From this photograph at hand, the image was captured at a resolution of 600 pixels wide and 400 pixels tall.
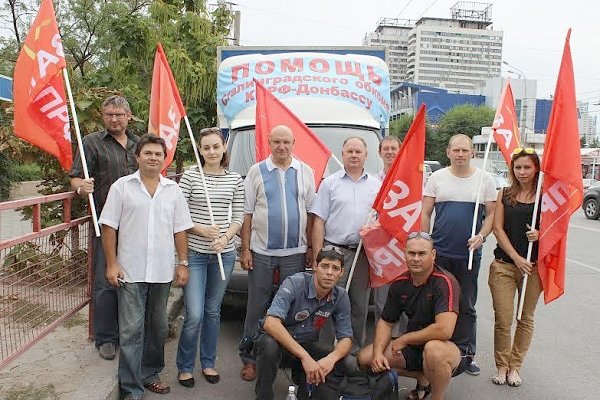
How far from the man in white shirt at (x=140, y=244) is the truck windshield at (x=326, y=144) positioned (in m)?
2.49

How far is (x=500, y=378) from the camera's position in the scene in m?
4.68

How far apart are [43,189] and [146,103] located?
3.34m

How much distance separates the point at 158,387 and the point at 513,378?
2725 millimetres

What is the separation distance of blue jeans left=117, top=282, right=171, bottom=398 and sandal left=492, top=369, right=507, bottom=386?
260 centimetres

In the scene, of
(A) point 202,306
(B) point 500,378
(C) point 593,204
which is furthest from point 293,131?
(C) point 593,204

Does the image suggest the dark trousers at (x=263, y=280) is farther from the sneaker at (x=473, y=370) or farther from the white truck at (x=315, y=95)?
the white truck at (x=315, y=95)

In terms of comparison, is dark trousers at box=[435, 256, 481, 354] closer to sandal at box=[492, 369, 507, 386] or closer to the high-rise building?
sandal at box=[492, 369, 507, 386]

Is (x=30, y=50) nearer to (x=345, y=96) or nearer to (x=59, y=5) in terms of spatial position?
(x=345, y=96)

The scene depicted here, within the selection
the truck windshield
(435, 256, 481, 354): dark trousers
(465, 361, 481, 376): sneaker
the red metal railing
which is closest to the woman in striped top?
the red metal railing

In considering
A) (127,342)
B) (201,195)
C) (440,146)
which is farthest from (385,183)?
(440,146)

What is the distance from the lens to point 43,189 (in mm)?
6727

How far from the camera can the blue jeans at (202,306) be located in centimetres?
425

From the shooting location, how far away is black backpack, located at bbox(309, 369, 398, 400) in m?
3.84

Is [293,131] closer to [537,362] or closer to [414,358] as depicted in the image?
[414,358]
